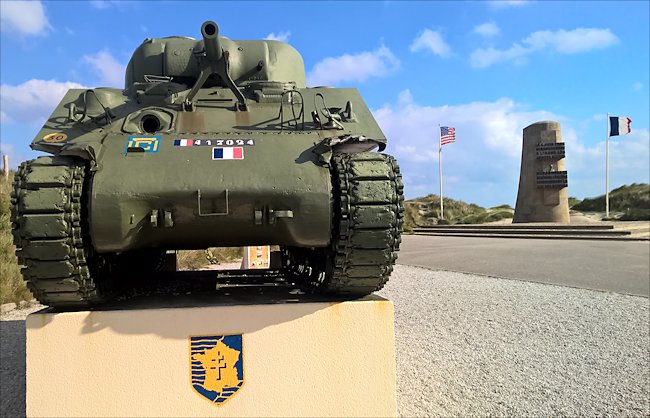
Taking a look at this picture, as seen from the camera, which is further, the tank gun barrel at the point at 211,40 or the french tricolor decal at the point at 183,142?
the tank gun barrel at the point at 211,40

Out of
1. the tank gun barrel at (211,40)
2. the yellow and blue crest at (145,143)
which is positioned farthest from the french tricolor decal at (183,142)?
the tank gun barrel at (211,40)

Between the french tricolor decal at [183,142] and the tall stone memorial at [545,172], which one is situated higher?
the tall stone memorial at [545,172]

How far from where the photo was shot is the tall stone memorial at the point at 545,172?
906 inches

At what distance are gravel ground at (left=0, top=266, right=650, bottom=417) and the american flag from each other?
19.3 m

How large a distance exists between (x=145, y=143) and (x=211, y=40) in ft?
3.00

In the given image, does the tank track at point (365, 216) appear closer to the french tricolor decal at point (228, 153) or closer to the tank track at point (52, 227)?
the french tricolor decal at point (228, 153)

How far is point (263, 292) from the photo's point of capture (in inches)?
181

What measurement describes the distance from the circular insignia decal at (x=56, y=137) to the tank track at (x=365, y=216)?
212 cm

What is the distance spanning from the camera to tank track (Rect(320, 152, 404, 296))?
3396 mm

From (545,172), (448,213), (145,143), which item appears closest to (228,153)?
(145,143)

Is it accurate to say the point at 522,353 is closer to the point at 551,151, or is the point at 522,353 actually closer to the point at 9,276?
the point at 9,276

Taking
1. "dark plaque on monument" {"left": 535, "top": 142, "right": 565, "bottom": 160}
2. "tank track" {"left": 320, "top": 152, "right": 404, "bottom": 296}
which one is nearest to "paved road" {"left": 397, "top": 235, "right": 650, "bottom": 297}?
"dark plaque on monument" {"left": 535, "top": 142, "right": 565, "bottom": 160}

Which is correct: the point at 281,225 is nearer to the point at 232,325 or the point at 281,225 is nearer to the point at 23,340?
the point at 232,325

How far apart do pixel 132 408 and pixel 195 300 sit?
0.88m
